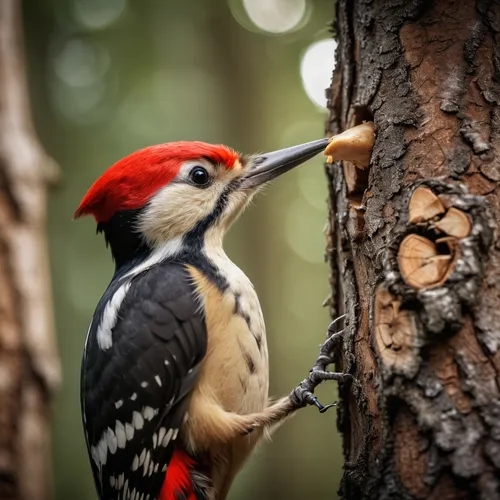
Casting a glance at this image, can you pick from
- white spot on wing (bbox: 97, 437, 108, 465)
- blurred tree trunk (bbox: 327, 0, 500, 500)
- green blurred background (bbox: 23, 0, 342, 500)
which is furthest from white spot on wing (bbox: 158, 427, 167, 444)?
green blurred background (bbox: 23, 0, 342, 500)

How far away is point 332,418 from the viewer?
6.75 metres

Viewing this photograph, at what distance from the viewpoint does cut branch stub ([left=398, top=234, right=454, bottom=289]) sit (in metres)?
1.76

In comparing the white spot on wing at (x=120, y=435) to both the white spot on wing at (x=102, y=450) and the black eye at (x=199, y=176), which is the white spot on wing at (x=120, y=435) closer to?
the white spot on wing at (x=102, y=450)

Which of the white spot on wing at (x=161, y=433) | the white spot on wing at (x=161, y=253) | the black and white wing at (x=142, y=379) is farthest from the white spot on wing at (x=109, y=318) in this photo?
the white spot on wing at (x=161, y=433)

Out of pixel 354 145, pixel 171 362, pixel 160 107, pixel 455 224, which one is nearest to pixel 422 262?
pixel 455 224

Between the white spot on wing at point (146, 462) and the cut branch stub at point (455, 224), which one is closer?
the cut branch stub at point (455, 224)

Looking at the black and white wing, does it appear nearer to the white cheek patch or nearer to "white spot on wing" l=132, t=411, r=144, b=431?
"white spot on wing" l=132, t=411, r=144, b=431

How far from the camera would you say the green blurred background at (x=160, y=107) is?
606cm

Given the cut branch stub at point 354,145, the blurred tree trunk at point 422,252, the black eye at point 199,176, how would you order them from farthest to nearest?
the black eye at point 199,176 → the cut branch stub at point 354,145 → the blurred tree trunk at point 422,252

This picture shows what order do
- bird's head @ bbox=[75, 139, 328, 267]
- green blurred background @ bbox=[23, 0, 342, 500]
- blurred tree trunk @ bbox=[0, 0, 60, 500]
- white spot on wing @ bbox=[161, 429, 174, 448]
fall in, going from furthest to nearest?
green blurred background @ bbox=[23, 0, 342, 500] < blurred tree trunk @ bbox=[0, 0, 60, 500] < bird's head @ bbox=[75, 139, 328, 267] < white spot on wing @ bbox=[161, 429, 174, 448]

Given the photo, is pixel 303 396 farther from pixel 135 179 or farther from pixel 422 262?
pixel 135 179

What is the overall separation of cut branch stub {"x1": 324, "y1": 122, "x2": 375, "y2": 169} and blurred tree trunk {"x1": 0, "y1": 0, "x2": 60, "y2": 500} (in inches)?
88.2

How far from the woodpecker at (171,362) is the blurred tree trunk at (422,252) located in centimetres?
35

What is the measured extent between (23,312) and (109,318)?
1.30 metres
